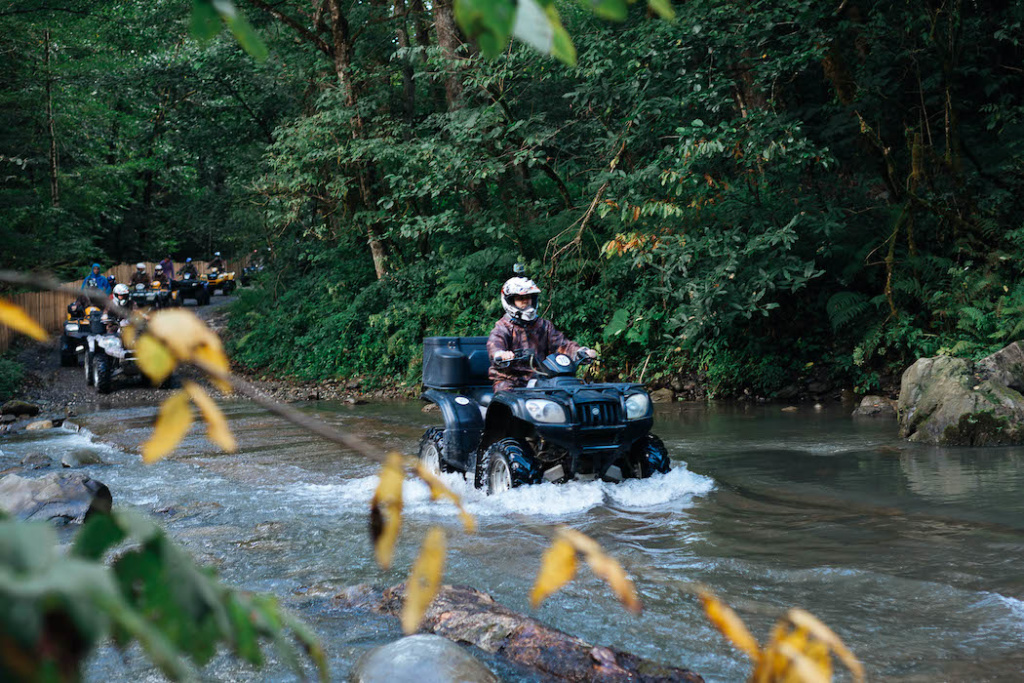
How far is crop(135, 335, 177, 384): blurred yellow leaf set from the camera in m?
1.17

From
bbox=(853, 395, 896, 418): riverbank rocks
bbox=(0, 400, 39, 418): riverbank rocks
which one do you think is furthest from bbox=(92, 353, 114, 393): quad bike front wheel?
bbox=(853, 395, 896, 418): riverbank rocks

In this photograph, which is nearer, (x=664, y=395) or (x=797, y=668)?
(x=797, y=668)

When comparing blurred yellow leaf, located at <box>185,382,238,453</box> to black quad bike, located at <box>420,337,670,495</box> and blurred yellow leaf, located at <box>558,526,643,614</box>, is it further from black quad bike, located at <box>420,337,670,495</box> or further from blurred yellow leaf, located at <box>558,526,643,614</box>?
black quad bike, located at <box>420,337,670,495</box>

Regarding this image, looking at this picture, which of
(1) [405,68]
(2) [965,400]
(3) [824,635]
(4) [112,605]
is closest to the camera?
(4) [112,605]

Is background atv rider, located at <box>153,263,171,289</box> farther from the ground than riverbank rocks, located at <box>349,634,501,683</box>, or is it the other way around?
background atv rider, located at <box>153,263,171,289</box>

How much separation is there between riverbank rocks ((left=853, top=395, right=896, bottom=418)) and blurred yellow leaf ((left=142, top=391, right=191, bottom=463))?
12889mm

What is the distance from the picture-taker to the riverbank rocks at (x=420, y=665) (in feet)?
12.8

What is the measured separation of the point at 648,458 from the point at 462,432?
1.79m

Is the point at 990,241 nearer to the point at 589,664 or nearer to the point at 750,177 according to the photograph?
the point at 750,177

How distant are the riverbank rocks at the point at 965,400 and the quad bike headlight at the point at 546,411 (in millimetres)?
5199

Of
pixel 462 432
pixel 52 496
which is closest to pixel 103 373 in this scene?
pixel 52 496

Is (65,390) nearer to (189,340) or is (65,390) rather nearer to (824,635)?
(189,340)

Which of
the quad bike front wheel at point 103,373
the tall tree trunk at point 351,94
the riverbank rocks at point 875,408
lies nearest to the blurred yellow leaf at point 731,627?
the riverbank rocks at point 875,408

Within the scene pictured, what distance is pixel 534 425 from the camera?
303 inches
